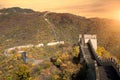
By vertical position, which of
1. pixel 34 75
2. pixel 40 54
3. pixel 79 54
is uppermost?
pixel 79 54

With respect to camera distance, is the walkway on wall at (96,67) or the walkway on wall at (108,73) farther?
the walkway on wall at (96,67)

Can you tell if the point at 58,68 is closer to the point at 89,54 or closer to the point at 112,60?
the point at 89,54

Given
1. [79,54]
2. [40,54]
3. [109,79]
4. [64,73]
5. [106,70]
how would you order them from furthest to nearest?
1. [40,54]
2. [79,54]
3. [64,73]
4. [106,70]
5. [109,79]

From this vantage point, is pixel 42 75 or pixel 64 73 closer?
pixel 64 73

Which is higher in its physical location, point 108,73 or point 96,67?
point 108,73

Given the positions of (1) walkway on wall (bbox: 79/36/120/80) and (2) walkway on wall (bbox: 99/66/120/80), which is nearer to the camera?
(2) walkway on wall (bbox: 99/66/120/80)

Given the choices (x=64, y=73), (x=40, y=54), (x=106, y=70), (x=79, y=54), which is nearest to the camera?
(x=106, y=70)

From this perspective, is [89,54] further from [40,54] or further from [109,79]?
[40,54]

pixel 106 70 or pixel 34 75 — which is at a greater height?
pixel 106 70

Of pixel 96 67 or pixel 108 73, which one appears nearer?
pixel 108 73

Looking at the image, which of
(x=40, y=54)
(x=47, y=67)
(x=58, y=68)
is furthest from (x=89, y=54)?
(x=40, y=54)
